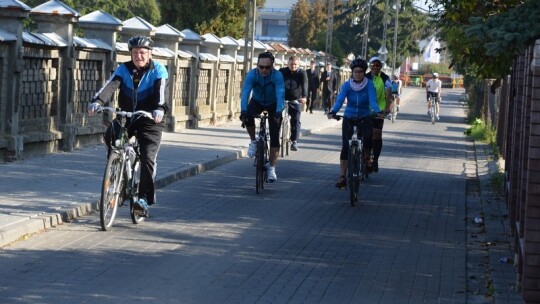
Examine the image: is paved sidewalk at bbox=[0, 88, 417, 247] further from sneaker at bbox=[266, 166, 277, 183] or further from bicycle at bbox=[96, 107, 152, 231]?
sneaker at bbox=[266, 166, 277, 183]

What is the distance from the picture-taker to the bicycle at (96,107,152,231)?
1121 cm

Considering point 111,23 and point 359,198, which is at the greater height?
point 111,23

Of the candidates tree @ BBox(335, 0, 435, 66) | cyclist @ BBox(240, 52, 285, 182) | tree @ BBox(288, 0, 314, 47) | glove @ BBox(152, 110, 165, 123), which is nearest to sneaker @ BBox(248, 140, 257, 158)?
cyclist @ BBox(240, 52, 285, 182)

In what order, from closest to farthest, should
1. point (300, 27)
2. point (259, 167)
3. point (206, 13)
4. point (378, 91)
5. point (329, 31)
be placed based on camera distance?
point (259, 167), point (378, 91), point (206, 13), point (329, 31), point (300, 27)

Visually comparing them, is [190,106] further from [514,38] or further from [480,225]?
[514,38]

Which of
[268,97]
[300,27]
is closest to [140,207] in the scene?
[268,97]

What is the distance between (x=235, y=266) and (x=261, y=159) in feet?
20.7

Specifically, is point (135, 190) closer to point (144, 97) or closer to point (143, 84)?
point (144, 97)

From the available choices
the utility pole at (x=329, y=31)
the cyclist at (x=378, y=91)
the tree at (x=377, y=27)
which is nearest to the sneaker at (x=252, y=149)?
the cyclist at (x=378, y=91)

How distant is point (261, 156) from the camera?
1602 centimetres

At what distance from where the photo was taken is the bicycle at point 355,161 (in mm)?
14625

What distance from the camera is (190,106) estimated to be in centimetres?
2933

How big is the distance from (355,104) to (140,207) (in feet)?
16.6

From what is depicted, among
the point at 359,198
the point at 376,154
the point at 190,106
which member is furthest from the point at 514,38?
the point at 190,106
